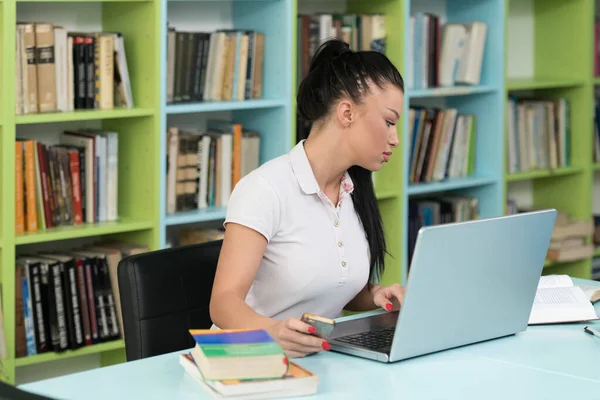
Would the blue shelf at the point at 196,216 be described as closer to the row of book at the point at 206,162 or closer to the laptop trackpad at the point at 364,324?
the row of book at the point at 206,162

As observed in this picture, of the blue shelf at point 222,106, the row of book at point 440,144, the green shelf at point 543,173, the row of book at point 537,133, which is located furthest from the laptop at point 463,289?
the row of book at point 537,133

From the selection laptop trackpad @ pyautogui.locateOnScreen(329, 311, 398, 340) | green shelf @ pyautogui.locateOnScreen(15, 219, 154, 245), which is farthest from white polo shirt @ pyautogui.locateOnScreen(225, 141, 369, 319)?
green shelf @ pyautogui.locateOnScreen(15, 219, 154, 245)

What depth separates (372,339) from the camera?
1.90m

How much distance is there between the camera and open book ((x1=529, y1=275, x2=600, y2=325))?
208 centimetres

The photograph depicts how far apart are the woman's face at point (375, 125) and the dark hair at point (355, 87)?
2cm

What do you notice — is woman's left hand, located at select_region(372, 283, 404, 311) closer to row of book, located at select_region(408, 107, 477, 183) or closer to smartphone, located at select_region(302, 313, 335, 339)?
smartphone, located at select_region(302, 313, 335, 339)

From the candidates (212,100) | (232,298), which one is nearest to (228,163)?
(212,100)

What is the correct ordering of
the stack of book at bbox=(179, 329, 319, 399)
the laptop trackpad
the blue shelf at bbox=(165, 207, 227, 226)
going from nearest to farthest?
the stack of book at bbox=(179, 329, 319, 399)
the laptop trackpad
the blue shelf at bbox=(165, 207, 227, 226)

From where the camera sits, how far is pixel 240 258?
1.95 meters

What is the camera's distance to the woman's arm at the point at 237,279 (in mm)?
1888

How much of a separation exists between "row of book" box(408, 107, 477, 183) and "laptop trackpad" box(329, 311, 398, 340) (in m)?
1.79

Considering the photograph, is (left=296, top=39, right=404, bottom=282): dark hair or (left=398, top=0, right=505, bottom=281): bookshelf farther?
(left=398, top=0, right=505, bottom=281): bookshelf

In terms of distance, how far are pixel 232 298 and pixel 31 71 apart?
1.32 metres

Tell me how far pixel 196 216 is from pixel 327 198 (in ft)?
3.69
